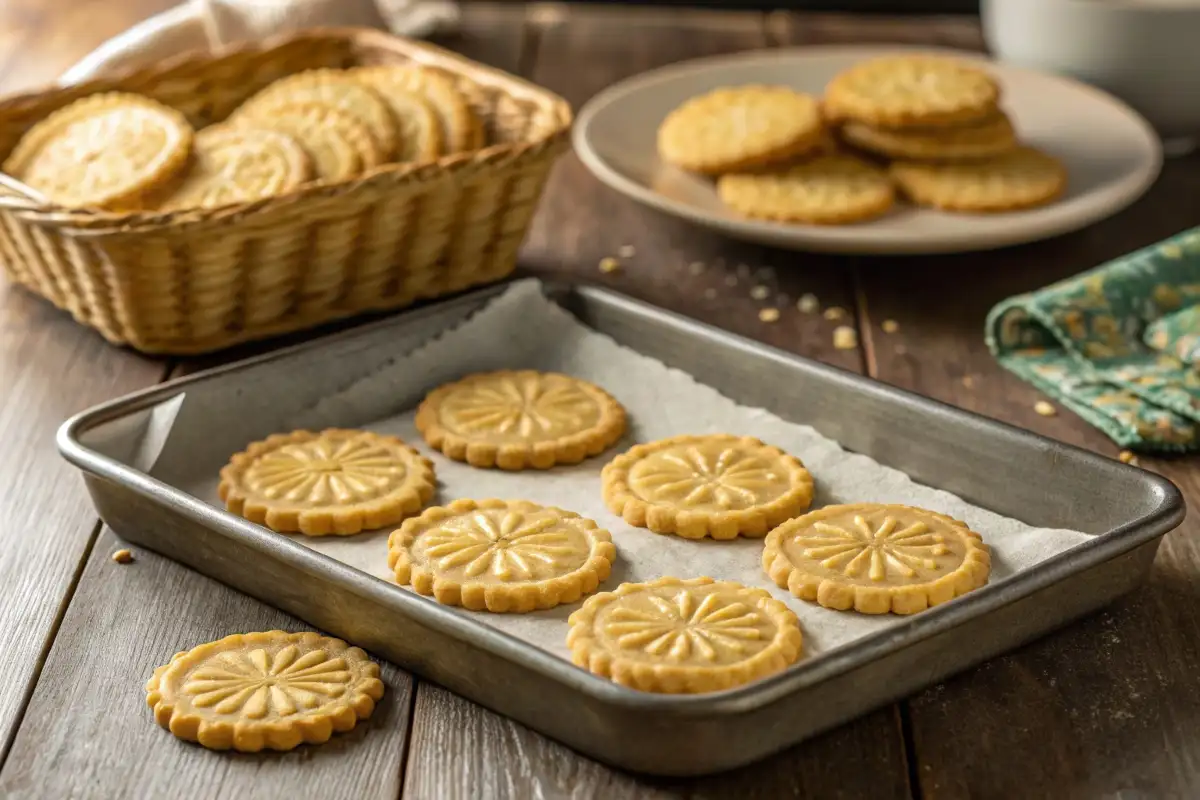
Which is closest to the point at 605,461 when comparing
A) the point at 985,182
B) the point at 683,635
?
the point at 683,635

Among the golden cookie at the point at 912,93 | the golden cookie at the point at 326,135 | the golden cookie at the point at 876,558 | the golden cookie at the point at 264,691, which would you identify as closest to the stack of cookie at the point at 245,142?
the golden cookie at the point at 326,135

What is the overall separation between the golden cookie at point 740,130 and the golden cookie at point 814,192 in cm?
3

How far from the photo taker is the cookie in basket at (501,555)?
1216mm

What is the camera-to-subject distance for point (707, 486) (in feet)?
4.54

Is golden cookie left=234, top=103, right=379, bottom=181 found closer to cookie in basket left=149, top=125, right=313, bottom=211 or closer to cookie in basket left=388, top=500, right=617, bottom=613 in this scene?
cookie in basket left=149, top=125, right=313, bottom=211

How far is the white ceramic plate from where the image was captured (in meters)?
1.83

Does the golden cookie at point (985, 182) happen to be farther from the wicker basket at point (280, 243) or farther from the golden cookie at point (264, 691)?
the golden cookie at point (264, 691)

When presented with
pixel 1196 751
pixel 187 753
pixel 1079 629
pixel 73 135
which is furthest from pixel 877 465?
pixel 73 135

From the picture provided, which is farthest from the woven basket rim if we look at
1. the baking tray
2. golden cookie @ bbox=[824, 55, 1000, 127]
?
golden cookie @ bbox=[824, 55, 1000, 127]

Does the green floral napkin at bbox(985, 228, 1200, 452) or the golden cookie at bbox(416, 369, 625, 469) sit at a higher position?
the golden cookie at bbox(416, 369, 625, 469)

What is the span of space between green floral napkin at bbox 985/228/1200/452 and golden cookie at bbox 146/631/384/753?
0.83 metres

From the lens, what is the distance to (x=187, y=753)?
109cm

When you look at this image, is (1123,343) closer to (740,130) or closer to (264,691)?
(740,130)

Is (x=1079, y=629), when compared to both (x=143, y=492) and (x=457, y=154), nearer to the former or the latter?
(x=143, y=492)
